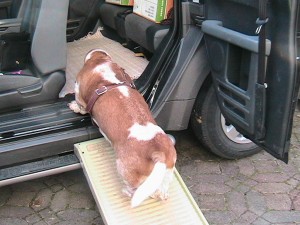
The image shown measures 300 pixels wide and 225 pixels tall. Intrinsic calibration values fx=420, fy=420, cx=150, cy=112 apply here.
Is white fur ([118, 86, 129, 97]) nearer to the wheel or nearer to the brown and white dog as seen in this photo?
the brown and white dog

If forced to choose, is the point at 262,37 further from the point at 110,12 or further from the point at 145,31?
the point at 110,12

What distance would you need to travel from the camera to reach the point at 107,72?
9.34 feet

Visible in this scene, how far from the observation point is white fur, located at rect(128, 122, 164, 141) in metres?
2.41

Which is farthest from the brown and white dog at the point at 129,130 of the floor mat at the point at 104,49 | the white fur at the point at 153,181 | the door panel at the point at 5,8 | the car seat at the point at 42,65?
the door panel at the point at 5,8

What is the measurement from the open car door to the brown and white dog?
1.58 ft

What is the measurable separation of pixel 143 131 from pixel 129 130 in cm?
9

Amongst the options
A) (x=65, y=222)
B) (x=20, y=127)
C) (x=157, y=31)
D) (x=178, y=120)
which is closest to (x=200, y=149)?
(x=178, y=120)

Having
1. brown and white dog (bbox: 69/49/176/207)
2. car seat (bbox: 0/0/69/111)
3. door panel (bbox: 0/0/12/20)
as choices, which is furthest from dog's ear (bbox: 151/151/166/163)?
door panel (bbox: 0/0/12/20)

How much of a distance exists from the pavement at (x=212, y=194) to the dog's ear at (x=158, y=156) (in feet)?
2.37

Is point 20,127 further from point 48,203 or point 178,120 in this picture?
point 178,120

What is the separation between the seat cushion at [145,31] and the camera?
3.24m

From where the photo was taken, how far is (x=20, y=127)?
2.67m

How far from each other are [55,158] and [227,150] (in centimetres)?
132

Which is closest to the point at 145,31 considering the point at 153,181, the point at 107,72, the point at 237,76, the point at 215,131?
the point at 107,72
